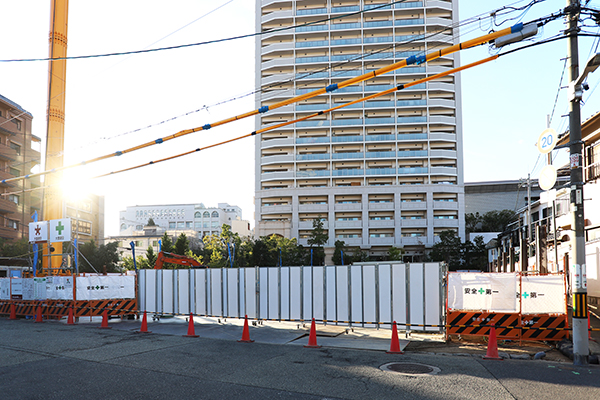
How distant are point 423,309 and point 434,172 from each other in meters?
71.4

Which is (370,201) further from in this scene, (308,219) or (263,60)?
(263,60)

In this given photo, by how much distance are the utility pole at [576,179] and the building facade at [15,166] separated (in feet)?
190

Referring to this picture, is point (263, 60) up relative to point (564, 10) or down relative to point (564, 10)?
Answer: up

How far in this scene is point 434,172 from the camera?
270 feet

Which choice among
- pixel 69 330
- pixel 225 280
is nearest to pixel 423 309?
pixel 225 280

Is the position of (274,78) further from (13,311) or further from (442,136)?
(13,311)

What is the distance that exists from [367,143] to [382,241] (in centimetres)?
1813

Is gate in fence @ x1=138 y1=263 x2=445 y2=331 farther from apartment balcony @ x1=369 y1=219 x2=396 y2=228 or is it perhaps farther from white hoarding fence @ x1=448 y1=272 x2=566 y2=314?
apartment balcony @ x1=369 y1=219 x2=396 y2=228

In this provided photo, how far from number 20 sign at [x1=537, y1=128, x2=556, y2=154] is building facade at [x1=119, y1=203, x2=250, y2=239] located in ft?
456

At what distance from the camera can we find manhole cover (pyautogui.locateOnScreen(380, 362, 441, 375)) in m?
9.17

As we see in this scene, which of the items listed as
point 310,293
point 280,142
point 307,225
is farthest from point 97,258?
point 310,293

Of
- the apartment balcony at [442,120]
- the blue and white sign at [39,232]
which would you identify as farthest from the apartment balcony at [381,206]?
the blue and white sign at [39,232]

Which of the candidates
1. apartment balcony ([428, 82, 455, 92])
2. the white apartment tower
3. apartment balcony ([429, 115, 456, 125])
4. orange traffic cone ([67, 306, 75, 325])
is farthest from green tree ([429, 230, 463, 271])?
orange traffic cone ([67, 306, 75, 325])

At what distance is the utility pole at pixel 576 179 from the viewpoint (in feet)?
35.0
